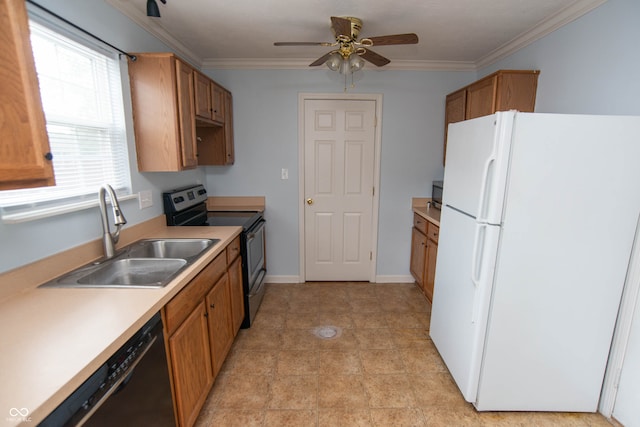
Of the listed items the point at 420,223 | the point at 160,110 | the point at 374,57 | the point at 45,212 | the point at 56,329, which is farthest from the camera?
the point at 420,223

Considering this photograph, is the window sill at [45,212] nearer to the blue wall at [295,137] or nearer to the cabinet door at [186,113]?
the blue wall at [295,137]

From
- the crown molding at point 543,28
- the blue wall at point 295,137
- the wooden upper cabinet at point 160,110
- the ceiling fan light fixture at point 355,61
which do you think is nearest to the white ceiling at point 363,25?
the crown molding at point 543,28

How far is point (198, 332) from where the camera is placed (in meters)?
1.65

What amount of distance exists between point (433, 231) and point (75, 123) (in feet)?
9.23

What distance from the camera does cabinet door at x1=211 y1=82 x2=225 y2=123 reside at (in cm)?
270

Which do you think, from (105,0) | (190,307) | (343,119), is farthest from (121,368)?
(343,119)

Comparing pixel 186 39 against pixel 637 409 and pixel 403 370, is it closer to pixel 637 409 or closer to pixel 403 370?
pixel 403 370

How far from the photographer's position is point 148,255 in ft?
6.51

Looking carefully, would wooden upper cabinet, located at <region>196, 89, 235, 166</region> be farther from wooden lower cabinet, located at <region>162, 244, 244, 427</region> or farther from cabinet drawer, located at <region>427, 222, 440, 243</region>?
cabinet drawer, located at <region>427, 222, 440, 243</region>

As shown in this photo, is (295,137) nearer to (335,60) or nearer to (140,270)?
(335,60)

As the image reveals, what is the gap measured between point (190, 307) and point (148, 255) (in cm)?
66

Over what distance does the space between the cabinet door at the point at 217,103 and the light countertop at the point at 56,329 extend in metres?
1.62

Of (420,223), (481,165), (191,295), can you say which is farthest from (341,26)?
(420,223)

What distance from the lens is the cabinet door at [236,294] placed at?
7.44 ft
